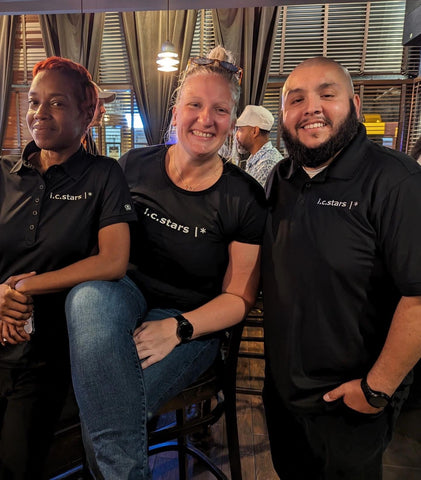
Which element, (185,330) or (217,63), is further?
(217,63)

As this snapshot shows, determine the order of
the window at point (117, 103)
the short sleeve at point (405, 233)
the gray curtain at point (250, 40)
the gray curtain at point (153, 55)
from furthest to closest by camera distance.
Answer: the window at point (117, 103), the gray curtain at point (153, 55), the gray curtain at point (250, 40), the short sleeve at point (405, 233)

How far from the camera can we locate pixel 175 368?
1.09 meters

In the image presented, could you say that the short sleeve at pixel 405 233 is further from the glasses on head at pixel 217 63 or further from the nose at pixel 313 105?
the glasses on head at pixel 217 63

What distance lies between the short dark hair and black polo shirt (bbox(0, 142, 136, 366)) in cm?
21

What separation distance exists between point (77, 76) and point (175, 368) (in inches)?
38.9

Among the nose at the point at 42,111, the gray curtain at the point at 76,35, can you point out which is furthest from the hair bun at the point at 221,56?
the gray curtain at the point at 76,35

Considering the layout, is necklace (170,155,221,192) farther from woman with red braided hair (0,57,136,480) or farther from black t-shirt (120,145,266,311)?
woman with red braided hair (0,57,136,480)

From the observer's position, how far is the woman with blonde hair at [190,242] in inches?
42.4

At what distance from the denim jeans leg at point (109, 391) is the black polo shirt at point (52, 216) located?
0.98 ft

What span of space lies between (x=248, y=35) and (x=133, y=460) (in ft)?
21.2

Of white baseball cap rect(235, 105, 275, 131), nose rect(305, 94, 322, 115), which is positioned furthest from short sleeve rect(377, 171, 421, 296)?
white baseball cap rect(235, 105, 275, 131)

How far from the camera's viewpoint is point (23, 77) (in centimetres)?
702

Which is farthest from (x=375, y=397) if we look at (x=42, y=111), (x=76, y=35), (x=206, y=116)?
(x=76, y=35)

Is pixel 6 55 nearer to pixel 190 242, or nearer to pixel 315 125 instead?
pixel 190 242
